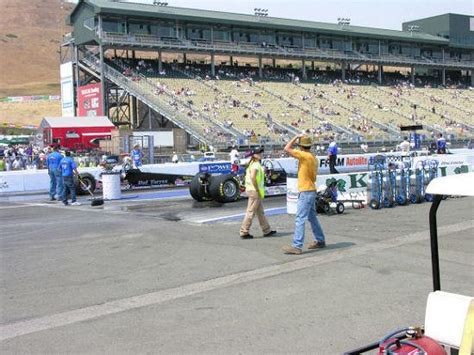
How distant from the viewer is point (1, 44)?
15762 centimetres

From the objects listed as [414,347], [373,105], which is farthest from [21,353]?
[373,105]

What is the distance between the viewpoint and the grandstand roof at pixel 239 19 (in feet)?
166

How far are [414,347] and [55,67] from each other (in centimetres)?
15749

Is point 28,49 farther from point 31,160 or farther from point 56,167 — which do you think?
point 56,167

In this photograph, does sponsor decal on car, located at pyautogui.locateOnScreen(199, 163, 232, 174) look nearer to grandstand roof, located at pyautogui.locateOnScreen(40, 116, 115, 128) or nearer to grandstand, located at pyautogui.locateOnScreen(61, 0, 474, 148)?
grandstand, located at pyautogui.locateOnScreen(61, 0, 474, 148)

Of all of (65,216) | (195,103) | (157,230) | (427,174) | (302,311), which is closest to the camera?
(302,311)

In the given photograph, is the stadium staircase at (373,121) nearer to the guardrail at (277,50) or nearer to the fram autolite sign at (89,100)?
the guardrail at (277,50)

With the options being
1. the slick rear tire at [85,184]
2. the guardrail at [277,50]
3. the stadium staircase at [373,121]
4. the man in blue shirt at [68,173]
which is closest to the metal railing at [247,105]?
the guardrail at [277,50]

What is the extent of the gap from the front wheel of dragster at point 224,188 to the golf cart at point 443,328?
1381 cm

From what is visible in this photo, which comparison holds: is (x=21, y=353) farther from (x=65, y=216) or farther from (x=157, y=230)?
(x=65, y=216)

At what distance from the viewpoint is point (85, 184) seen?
21250mm

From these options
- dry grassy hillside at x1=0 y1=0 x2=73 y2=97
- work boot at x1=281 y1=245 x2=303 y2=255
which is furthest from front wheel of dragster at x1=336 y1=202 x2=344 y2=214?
dry grassy hillside at x1=0 y1=0 x2=73 y2=97

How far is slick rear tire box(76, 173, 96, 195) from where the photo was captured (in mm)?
21109

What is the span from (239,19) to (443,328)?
186 ft
